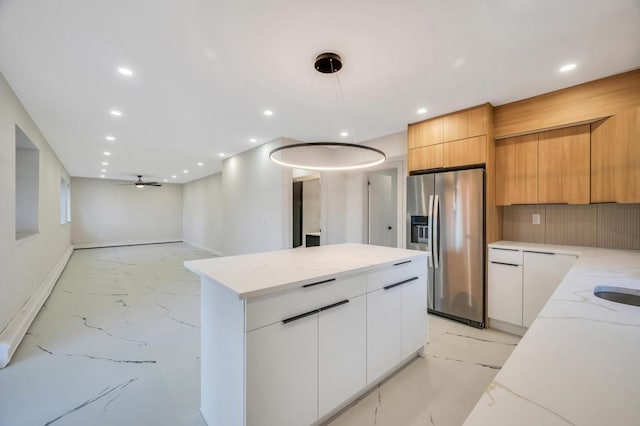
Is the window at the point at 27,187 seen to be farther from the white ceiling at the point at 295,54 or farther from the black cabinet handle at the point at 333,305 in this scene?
the black cabinet handle at the point at 333,305

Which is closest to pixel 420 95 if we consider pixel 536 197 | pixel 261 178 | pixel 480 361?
pixel 536 197

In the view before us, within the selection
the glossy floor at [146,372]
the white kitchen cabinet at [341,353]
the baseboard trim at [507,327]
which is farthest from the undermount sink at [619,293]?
the baseboard trim at [507,327]

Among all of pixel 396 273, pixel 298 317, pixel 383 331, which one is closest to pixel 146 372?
pixel 298 317

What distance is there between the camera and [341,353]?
1.67 m

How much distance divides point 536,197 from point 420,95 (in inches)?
67.2

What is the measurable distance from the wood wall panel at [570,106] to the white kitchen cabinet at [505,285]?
1.39m

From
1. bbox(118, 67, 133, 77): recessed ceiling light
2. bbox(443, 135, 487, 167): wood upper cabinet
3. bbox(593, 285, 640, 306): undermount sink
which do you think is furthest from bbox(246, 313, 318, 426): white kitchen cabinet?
bbox(443, 135, 487, 167): wood upper cabinet

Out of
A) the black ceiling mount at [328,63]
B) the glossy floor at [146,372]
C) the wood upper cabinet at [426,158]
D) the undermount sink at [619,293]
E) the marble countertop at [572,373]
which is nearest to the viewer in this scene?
the marble countertop at [572,373]

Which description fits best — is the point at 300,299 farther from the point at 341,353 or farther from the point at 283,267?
the point at 341,353

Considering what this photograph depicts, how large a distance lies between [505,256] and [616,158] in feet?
4.18

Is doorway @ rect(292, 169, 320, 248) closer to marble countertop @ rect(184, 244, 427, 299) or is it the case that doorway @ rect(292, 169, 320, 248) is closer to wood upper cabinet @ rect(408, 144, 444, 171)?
wood upper cabinet @ rect(408, 144, 444, 171)

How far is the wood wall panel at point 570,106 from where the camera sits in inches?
91.9

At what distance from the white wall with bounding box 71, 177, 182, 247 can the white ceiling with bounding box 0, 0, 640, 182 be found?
729 centimetres

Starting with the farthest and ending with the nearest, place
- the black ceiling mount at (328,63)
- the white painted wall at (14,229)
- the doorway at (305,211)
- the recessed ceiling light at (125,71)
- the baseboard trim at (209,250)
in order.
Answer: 1. the baseboard trim at (209,250)
2. the doorway at (305,211)
3. the white painted wall at (14,229)
4. the recessed ceiling light at (125,71)
5. the black ceiling mount at (328,63)
